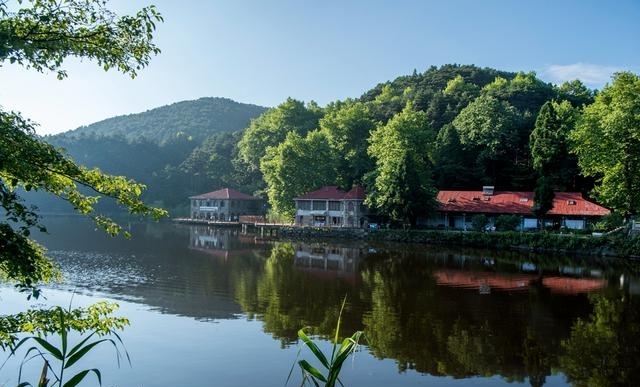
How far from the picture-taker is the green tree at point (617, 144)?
40719 mm

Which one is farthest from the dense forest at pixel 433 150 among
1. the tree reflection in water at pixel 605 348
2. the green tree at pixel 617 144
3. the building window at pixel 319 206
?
the tree reflection in water at pixel 605 348

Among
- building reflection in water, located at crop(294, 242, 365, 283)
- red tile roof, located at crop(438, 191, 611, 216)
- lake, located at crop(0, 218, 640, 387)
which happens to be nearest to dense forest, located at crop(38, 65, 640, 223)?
red tile roof, located at crop(438, 191, 611, 216)

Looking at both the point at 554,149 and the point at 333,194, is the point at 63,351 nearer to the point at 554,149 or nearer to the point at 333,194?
the point at 554,149

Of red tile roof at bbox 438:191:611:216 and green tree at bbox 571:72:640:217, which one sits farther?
red tile roof at bbox 438:191:611:216

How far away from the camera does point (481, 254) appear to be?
4266cm

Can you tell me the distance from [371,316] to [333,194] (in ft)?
142

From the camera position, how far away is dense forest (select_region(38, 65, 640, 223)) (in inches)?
1736

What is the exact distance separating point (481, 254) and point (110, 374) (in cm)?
3468

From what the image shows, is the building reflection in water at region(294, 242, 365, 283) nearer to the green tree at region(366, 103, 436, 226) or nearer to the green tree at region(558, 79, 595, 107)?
the green tree at region(366, 103, 436, 226)

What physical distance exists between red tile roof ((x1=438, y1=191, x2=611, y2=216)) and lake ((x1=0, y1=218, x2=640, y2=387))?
11238 mm

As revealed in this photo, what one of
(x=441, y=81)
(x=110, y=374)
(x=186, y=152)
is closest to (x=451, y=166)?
(x=441, y=81)

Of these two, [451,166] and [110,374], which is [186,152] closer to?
[451,166]

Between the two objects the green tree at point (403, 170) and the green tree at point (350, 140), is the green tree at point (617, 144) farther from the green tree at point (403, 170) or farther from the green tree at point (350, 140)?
the green tree at point (350, 140)

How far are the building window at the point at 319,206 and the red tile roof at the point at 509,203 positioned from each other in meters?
13.5
